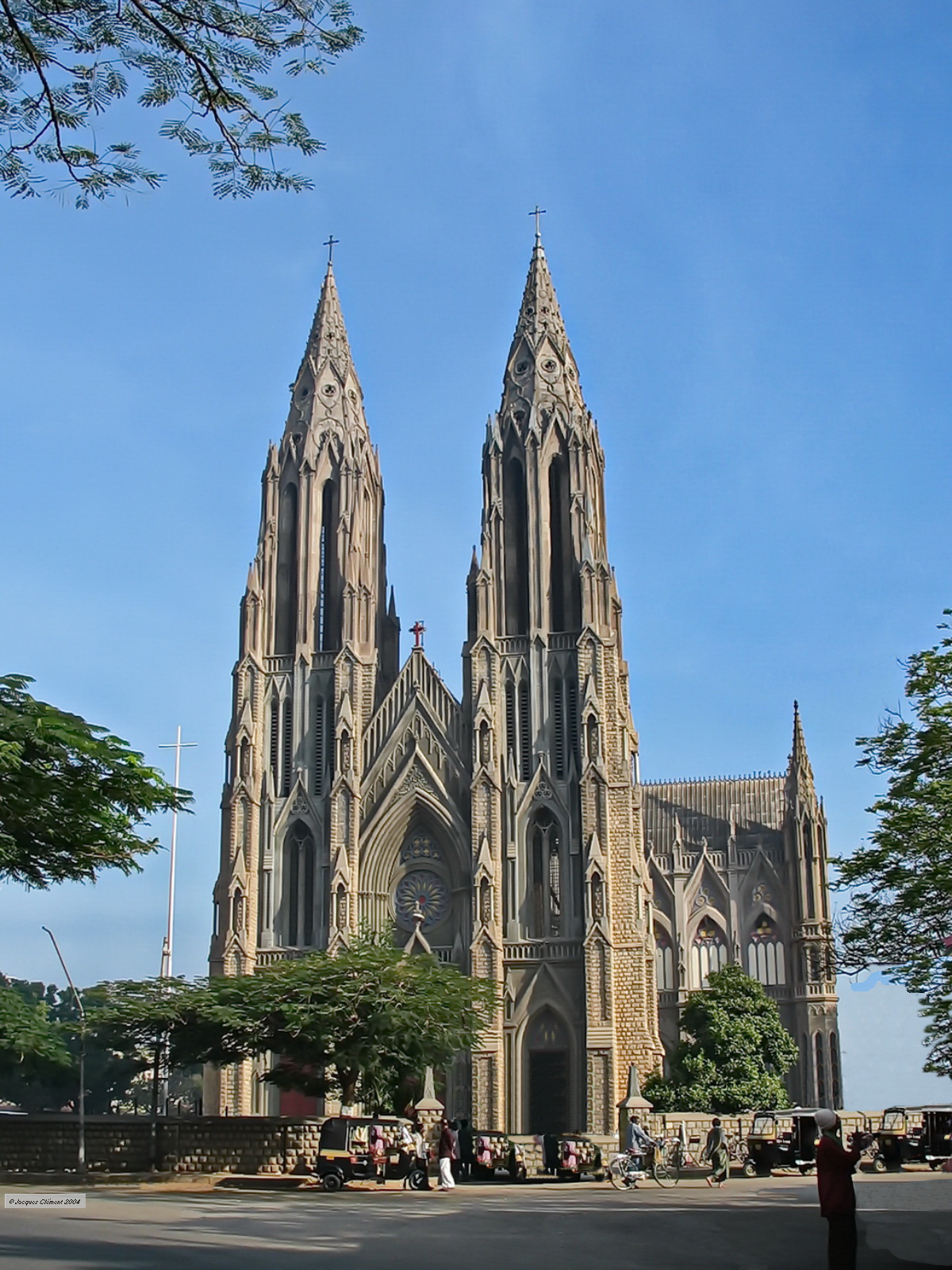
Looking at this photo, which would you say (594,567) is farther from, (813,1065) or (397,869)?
(813,1065)

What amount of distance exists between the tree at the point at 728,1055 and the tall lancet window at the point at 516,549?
46.5ft

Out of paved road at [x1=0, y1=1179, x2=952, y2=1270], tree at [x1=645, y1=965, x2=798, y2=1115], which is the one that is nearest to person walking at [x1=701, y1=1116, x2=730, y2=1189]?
paved road at [x1=0, y1=1179, x2=952, y2=1270]

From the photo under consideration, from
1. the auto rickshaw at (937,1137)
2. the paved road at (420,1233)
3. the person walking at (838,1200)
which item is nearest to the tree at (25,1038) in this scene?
the paved road at (420,1233)

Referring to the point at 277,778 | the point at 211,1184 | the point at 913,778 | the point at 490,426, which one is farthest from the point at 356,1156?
the point at 490,426

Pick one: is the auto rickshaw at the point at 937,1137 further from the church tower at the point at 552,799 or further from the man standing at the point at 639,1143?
the church tower at the point at 552,799

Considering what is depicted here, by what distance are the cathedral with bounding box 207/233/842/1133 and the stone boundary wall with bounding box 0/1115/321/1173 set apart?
17.6m

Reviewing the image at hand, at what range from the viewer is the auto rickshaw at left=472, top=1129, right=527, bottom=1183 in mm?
29375

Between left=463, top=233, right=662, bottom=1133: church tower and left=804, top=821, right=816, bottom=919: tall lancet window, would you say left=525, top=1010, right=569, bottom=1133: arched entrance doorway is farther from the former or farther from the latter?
left=804, top=821, right=816, bottom=919: tall lancet window

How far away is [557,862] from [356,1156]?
2448cm

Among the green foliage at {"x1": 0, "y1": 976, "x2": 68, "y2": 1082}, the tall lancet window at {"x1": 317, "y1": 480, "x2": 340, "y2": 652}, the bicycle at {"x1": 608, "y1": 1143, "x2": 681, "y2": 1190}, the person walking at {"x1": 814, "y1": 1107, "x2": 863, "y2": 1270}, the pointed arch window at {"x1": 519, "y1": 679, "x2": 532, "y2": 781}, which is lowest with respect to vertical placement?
the bicycle at {"x1": 608, "y1": 1143, "x2": 681, "y2": 1190}

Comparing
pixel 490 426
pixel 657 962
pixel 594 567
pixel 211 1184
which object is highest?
pixel 490 426

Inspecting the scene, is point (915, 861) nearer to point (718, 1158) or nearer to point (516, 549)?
point (718, 1158)

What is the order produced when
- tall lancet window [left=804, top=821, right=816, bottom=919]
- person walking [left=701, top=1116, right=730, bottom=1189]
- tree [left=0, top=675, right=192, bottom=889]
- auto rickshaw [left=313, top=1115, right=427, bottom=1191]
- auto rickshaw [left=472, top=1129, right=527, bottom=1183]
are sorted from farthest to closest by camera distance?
tall lancet window [left=804, top=821, right=816, bottom=919]
auto rickshaw [left=472, top=1129, right=527, bottom=1183]
person walking [left=701, top=1116, right=730, bottom=1189]
auto rickshaw [left=313, top=1115, right=427, bottom=1191]
tree [left=0, top=675, right=192, bottom=889]

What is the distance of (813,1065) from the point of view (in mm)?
60688
